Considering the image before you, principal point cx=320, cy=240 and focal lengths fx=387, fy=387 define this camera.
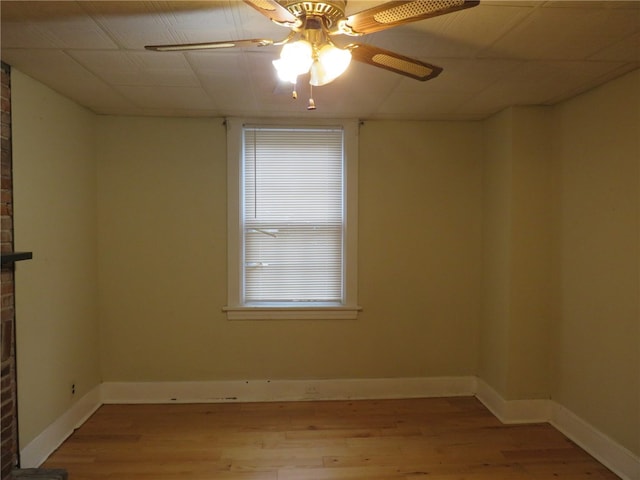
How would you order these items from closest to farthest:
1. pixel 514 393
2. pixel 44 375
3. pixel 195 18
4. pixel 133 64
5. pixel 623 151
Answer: pixel 195 18 < pixel 133 64 < pixel 623 151 < pixel 44 375 < pixel 514 393

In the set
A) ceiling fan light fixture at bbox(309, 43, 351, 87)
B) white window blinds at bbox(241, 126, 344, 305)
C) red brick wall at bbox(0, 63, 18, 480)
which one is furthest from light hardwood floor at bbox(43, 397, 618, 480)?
ceiling fan light fixture at bbox(309, 43, 351, 87)

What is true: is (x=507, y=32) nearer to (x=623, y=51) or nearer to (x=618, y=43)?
(x=618, y=43)

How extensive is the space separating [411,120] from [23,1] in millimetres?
2542

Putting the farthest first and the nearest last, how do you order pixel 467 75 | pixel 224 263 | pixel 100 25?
pixel 224 263 < pixel 467 75 < pixel 100 25

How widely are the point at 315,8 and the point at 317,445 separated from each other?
2469 millimetres

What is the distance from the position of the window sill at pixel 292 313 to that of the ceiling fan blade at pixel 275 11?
2.29 metres

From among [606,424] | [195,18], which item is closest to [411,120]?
[195,18]

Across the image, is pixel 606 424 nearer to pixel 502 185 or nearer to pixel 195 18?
pixel 502 185

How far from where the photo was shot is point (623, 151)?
2236 millimetres

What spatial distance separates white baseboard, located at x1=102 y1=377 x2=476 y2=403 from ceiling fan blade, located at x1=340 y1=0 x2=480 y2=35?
270cm

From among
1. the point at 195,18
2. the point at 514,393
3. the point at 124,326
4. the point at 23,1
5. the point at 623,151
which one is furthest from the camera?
the point at 124,326

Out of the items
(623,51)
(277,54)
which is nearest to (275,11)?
(277,54)

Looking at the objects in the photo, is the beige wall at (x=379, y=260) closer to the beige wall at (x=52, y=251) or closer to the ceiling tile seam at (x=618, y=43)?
the beige wall at (x=52, y=251)

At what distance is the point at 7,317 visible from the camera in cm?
207
